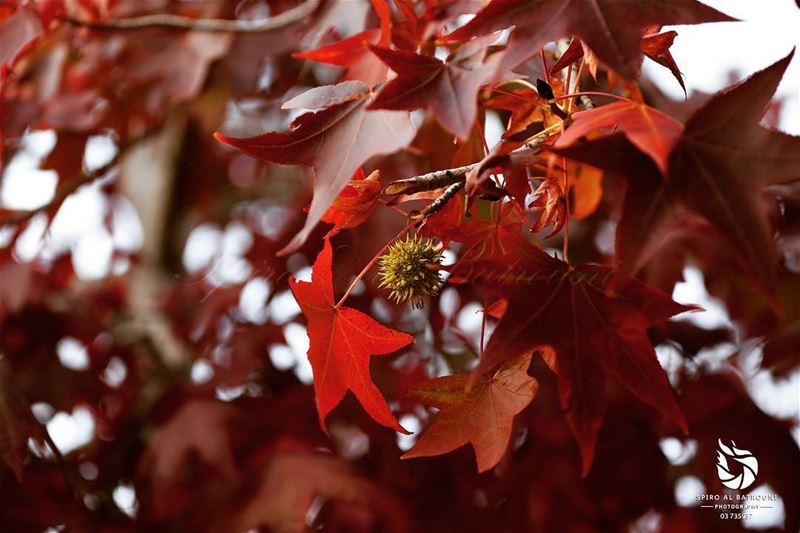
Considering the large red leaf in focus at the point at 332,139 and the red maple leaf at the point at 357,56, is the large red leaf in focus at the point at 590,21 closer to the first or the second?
the large red leaf in focus at the point at 332,139

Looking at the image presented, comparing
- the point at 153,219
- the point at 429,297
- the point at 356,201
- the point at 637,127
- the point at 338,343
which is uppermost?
the point at 637,127

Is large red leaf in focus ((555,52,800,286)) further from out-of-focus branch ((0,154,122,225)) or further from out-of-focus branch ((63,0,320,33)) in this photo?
out-of-focus branch ((0,154,122,225))

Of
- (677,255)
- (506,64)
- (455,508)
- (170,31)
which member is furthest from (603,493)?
(170,31)

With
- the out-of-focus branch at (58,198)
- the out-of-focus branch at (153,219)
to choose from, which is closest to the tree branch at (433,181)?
the out-of-focus branch at (58,198)

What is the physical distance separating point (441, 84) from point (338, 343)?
1.06 ft

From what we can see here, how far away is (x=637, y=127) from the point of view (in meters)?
0.66

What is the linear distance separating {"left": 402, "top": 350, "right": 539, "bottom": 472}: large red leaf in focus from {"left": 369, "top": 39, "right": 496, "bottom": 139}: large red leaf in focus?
0.97ft

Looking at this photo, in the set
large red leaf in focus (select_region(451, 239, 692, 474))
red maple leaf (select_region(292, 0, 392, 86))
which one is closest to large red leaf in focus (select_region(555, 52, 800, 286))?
large red leaf in focus (select_region(451, 239, 692, 474))

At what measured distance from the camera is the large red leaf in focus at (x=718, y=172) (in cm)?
64

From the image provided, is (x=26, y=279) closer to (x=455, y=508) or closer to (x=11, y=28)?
(x=11, y=28)

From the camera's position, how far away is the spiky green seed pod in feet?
2.95

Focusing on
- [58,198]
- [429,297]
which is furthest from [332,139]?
[58,198]

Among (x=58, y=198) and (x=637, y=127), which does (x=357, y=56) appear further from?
(x=58, y=198)

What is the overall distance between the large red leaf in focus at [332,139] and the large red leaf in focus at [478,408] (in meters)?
0.26
